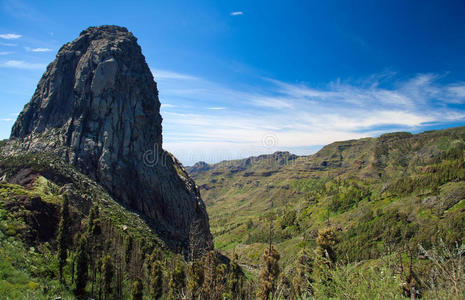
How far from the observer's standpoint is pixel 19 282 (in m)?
25.4

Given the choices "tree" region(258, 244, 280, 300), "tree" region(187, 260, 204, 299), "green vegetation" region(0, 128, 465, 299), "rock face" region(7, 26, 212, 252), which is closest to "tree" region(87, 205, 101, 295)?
"green vegetation" region(0, 128, 465, 299)

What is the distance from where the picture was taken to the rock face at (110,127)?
101188 mm

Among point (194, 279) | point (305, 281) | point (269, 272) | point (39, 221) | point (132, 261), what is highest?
point (194, 279)

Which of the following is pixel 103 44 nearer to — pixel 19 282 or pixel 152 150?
pixel 152 150

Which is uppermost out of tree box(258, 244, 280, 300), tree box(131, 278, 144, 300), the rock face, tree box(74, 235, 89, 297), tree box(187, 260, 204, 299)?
the rock face

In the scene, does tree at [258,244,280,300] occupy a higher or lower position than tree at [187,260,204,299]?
lower

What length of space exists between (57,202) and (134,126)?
57.0m

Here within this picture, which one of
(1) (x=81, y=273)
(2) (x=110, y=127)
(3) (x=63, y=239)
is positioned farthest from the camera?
(2) (x=110, y=127)

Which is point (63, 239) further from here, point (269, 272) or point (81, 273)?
point (269, 272)

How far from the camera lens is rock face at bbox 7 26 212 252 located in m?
101

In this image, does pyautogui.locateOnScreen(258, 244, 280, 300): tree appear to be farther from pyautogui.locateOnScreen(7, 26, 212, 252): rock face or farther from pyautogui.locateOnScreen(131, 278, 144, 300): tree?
pyautogui.locateOnScreen(7, 26, 212, 252): rock face

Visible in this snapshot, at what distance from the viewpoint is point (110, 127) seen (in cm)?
10556

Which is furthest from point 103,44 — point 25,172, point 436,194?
point 436,194

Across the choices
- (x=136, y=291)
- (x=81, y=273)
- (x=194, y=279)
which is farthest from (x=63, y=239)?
(x=194, y=279)
